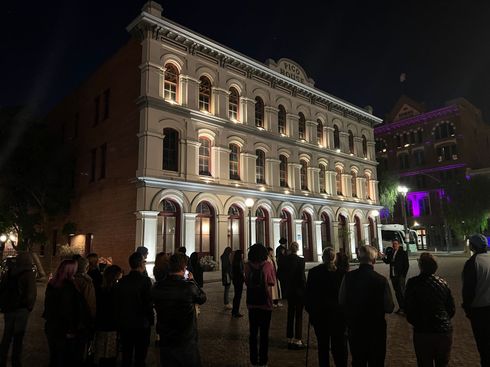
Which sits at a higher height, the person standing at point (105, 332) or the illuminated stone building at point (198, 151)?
the illuminated stone building at point (198, 151)

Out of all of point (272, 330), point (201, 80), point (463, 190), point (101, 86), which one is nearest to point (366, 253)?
point (272, 330)

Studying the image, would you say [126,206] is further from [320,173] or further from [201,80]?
[320,173]

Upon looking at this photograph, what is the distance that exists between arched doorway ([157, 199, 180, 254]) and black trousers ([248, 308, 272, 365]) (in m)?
14.4

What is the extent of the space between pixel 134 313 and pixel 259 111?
22.3m

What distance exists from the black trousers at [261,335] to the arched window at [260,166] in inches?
752

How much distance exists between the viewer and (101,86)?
2433cm

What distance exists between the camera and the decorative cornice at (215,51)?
20.4m

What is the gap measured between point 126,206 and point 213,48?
1059 centimetres

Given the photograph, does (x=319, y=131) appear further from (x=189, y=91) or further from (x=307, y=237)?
(x=189, y=91)

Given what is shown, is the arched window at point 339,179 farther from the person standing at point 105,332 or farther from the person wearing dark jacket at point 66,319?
the person wearing dark jacket at point 66,319

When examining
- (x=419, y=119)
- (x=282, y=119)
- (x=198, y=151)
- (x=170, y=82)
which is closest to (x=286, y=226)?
(x=282, y=119)

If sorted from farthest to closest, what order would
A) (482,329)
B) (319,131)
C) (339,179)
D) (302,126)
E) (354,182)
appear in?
(354,182) < (339,179) < (319,131) < (302,126) < (482,329)

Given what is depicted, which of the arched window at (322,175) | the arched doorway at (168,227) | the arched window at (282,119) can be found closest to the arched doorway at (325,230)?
the arched window at (322,175)

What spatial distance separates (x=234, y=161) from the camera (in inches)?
939
